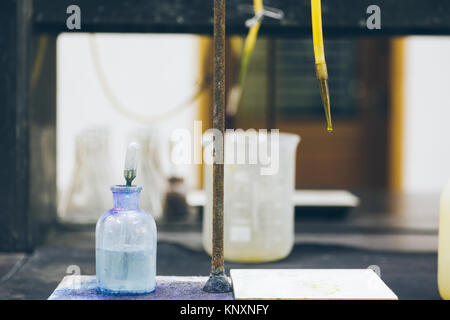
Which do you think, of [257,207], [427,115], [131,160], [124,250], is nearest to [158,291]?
[124,250]

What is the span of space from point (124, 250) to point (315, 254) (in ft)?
1.70

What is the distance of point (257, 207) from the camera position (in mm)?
1168

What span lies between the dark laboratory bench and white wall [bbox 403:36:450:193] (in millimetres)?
1629

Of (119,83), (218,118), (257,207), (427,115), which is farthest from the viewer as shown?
(427,115)

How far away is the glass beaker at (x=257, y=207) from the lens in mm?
1148

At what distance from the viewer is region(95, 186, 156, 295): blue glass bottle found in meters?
0.80

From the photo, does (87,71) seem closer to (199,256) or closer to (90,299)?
(199,256)

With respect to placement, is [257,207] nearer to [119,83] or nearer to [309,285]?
[309,285]

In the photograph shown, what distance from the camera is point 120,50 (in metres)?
2.85

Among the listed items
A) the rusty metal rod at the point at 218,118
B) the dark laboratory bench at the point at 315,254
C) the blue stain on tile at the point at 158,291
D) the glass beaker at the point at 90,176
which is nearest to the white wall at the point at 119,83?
the glass beaker at the point at 90,176

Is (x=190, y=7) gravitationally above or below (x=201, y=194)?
above

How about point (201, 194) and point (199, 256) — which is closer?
point (199, 256)
